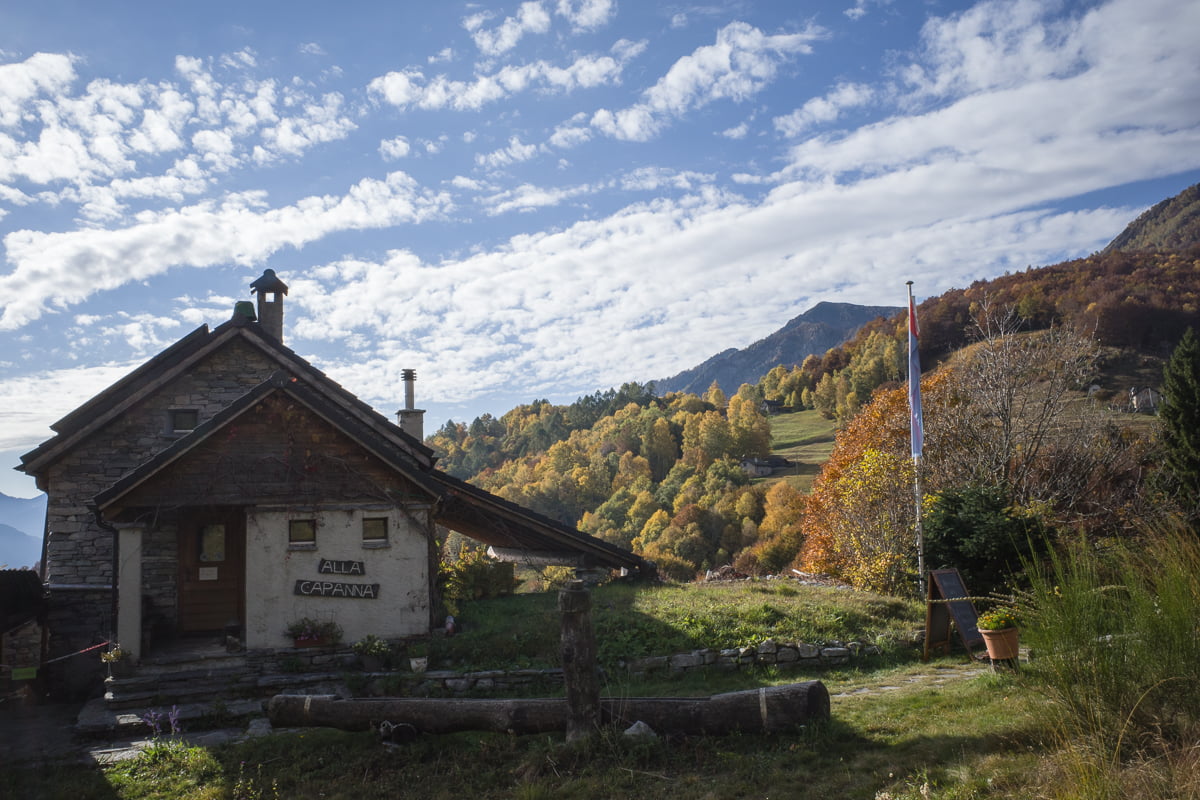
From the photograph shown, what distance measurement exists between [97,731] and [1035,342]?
27137 millimetres

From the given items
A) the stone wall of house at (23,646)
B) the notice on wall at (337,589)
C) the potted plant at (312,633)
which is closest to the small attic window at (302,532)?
the notice on wall at (337,589)

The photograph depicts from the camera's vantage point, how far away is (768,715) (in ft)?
25.2

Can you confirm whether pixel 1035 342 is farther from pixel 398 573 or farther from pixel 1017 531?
pixel 398 573

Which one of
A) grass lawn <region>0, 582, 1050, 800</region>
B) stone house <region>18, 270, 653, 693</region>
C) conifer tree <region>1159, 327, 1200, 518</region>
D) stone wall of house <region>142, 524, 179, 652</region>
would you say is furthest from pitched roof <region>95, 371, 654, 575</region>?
conifer tree <region>1159, 327, 1200, 518</region>

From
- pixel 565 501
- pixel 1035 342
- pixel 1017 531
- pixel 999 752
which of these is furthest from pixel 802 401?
pixel 999 752

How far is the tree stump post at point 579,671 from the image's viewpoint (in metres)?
7.72

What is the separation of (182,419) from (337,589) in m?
6.17

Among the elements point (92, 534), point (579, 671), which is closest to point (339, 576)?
point (92, 534)

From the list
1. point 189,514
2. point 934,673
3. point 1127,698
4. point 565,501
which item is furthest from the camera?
point 565,501

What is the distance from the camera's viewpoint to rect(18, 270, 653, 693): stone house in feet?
43.7

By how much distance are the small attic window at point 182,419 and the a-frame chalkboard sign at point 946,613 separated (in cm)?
1520

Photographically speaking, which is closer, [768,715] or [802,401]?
[768,715]

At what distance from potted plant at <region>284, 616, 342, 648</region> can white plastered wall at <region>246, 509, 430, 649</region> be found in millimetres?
111

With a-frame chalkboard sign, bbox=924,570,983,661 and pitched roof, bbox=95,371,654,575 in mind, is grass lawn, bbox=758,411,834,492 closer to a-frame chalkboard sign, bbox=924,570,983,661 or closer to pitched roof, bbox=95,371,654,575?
pitched roof, bbox=95,371,654,575
